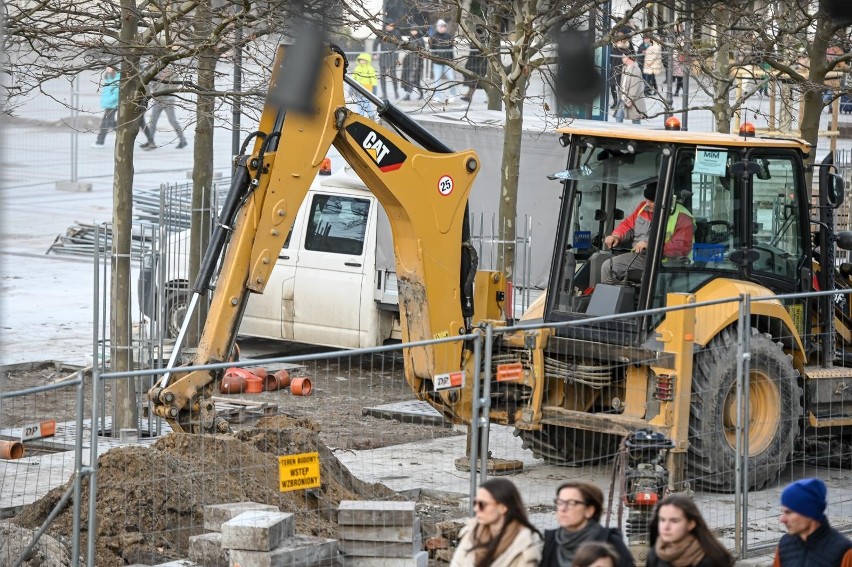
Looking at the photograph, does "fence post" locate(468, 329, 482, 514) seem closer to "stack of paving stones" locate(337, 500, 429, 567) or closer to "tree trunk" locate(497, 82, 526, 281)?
"stack of paving stones" locate(337, 500, 429, 567)

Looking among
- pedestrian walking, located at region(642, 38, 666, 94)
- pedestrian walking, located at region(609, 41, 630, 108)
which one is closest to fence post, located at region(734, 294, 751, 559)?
pedestrian walking, located at region(609, 41, 630, 108)

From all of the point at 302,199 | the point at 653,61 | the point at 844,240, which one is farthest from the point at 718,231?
the point at 653,61

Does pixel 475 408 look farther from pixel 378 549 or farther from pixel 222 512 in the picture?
pixel 222 512

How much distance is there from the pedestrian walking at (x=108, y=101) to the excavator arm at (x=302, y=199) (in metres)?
2.45

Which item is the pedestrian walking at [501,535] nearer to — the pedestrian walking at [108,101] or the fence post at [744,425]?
the fence post at [744,425]

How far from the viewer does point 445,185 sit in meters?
11.6

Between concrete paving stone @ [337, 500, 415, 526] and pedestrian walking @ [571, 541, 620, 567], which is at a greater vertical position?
pedestrian walking @ [571, 541, 620, 567]

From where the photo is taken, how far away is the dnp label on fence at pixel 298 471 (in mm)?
7938

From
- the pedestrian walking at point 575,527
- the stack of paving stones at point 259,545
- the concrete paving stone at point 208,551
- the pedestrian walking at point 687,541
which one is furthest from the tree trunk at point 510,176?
the pedestrian walking at point 687,541

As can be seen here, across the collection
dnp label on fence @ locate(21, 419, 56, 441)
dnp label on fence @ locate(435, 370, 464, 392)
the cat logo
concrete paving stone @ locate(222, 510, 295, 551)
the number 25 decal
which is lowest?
concrete paving stone @ locate(222, 510, 295, 551)

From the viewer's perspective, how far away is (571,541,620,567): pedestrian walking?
19.4 ft

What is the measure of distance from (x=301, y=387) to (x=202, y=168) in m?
2.69

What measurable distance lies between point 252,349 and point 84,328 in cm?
225

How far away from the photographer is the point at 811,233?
12.0m
